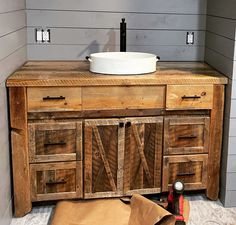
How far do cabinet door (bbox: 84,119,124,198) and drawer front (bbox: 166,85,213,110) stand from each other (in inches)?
12.8

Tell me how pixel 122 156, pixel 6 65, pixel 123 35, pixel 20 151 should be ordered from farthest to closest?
pixel 123 35, pixel 122 156, pixel 20 151, pixel 6 65

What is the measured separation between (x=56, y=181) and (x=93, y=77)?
65cm

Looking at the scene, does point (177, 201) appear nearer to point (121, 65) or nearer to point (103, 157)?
point (103, 157)

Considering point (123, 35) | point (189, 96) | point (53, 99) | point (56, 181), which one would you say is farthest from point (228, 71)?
point (56, 181)

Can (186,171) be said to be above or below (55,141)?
below

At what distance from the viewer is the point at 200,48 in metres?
2.96

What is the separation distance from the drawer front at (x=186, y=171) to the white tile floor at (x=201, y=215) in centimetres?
12

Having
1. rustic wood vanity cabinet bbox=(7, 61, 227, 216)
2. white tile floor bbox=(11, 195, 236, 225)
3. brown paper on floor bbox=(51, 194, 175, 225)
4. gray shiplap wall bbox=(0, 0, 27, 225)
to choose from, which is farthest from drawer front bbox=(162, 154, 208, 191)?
gray shiplap wall bbox=(0, 0, 27, 225)

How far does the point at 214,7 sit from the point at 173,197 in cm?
131

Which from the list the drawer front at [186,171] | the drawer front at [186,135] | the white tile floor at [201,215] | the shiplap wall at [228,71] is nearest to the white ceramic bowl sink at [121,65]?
the drawer front at [186,135]

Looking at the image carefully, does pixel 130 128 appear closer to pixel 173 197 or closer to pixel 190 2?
pixel 173 197

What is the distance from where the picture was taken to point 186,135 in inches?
95.6

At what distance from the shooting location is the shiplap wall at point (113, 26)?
2795 mm

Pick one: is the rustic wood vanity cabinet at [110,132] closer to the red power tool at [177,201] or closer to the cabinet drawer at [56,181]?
the cabinet drawer at [56,181]
